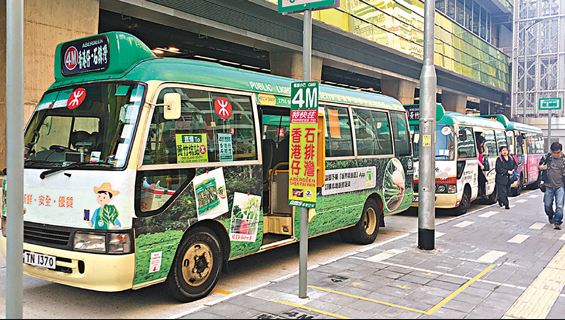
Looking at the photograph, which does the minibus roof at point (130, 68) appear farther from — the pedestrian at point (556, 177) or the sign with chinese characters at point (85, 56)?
the pedestrian at point (556, 177)

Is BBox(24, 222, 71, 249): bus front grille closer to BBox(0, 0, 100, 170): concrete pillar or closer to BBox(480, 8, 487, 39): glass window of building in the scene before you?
BBox(0, 0, 100, 170): concrete pillar

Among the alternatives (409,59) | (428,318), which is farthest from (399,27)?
(428,318)

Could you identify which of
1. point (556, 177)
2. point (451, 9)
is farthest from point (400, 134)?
point (451, 9)

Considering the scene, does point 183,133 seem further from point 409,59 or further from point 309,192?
point 409,59

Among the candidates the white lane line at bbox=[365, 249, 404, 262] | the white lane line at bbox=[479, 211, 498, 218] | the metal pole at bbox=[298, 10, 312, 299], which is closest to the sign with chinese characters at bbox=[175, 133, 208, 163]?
the metal pole at bbox=[298, 10, 312, 299]

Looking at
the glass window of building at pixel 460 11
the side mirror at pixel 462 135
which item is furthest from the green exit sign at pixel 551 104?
the side mirror at pixel 462 135

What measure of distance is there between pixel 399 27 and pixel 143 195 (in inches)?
728

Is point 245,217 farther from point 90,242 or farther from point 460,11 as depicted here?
point 460,11

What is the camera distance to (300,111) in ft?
17.8

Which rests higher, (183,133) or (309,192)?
(183,133)

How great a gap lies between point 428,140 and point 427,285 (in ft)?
9.34

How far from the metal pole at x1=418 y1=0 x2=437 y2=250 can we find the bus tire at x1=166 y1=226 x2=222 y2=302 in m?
3.96

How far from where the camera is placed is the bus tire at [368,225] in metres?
8.87

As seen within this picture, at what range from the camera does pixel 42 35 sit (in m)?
9.16
